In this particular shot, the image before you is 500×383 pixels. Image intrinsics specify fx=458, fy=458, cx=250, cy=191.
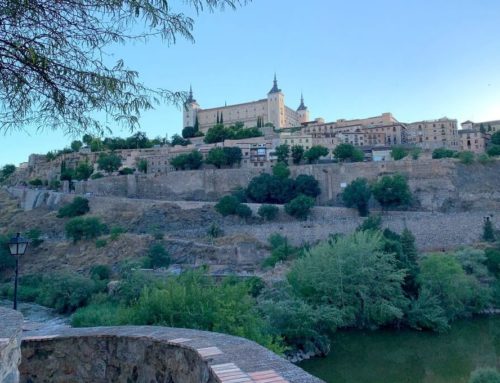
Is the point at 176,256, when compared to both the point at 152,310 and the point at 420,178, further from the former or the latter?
the point at 152,310

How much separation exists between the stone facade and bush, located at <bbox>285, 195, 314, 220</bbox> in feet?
119

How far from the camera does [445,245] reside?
29812 mm

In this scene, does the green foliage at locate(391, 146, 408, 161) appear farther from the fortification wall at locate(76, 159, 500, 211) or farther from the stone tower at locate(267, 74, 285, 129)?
the stone tower at locate(267, 74, 285, 129)

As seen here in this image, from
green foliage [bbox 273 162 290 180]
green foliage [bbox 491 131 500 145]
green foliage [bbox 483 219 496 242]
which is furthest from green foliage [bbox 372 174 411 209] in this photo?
green foliage [bbox 491 131 500 145]

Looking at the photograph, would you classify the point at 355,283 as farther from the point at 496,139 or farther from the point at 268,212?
the point at 496,139

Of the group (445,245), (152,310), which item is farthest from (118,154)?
(152,310)

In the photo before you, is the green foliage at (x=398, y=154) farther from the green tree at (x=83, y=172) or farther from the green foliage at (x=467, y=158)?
the green tree at (x=83, y=172)

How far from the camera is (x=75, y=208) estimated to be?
129 feet

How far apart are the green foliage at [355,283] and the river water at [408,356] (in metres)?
0.90

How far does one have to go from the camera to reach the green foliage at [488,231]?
29.3 metres

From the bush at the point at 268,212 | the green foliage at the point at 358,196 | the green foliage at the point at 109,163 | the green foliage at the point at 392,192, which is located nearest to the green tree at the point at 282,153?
the green foliage at the point at 358,196

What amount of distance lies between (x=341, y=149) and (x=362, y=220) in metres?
14.1

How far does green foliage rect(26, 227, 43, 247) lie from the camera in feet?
116

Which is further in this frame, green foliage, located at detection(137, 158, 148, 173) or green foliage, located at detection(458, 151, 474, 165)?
green foliage, located at detection(137, 158, 148, 173)
